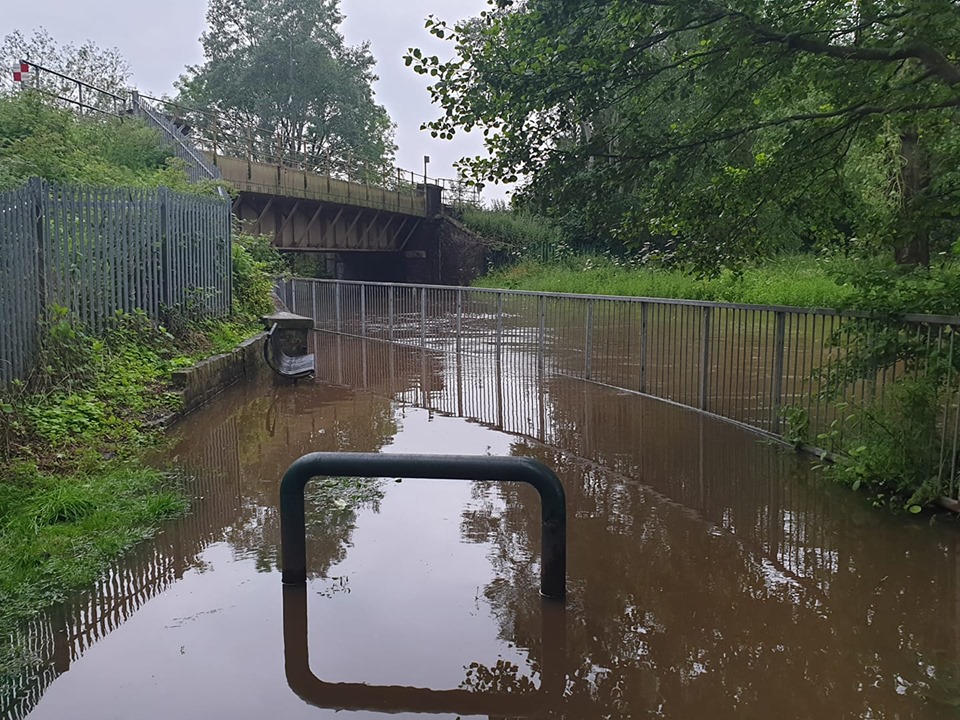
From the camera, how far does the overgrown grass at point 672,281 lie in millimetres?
21094

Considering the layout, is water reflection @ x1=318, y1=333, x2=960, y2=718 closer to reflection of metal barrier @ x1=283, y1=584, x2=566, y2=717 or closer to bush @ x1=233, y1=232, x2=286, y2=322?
reflection of metal barrier @ x1=283, y1=584, x2=566, y2=717

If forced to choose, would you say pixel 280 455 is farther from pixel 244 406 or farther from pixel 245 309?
pixel 245 309

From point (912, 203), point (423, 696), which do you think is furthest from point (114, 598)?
point (912, 203)

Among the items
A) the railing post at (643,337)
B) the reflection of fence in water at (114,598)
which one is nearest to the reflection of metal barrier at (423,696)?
the reflection of fence in water at (114,598)

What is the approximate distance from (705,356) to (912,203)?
2802mm

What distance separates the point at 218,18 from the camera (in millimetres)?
62844

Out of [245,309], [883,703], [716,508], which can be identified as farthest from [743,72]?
[245,309]

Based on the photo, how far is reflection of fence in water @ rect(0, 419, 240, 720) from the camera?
12.6 ft

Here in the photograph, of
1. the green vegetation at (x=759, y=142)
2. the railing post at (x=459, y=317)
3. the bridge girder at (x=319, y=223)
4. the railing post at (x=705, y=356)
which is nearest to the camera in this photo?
the green vegetation at (x=759, y=142)

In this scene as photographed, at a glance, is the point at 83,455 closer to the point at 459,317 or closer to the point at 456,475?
the point at 456,475

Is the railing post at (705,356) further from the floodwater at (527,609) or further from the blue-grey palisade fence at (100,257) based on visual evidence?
the blue-grey palisade fence at (100,257)

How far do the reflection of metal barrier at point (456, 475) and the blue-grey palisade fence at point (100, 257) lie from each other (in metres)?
4.04

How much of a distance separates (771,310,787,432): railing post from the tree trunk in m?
1.25

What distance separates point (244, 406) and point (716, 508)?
6.36 metres
